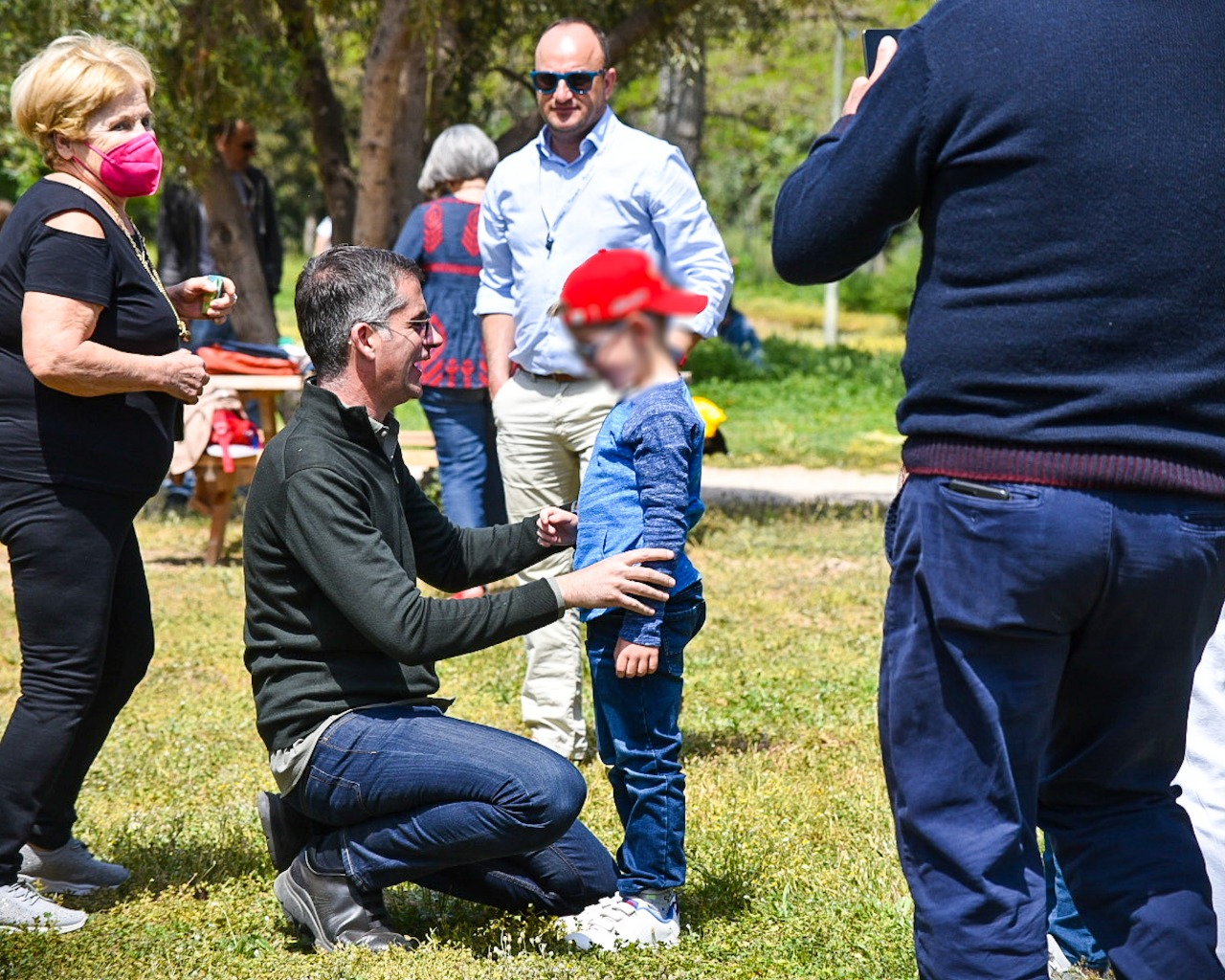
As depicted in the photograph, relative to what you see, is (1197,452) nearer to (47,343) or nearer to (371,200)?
(47,343)

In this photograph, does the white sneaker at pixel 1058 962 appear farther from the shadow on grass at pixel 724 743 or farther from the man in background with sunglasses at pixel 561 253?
the shadow on grass at pixel 724 743

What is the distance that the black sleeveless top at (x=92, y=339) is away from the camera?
3.49m

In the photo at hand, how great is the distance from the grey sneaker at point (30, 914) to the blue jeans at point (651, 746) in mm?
1339

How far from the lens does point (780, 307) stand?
3297cm

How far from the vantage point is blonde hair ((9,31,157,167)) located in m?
3.52

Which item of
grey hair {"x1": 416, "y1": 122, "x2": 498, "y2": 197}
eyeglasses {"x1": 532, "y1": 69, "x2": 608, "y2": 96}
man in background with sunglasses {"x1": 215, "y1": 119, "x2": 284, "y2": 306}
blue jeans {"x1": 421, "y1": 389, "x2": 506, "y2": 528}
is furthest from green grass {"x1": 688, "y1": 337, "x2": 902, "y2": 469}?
eyeglasses {"x1": 532, "y1": 69, "x2": 608, "y2": 96}

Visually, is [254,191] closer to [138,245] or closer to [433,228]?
[433,228]

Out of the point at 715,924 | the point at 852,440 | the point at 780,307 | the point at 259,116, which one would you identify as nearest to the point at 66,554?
the point at 715,924

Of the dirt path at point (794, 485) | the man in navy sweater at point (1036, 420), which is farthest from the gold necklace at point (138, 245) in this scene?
the dirt path at point (794, 485)

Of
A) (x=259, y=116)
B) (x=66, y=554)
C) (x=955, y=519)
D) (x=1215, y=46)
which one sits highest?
(x=259, y=116)

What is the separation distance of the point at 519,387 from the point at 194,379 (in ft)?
3.98

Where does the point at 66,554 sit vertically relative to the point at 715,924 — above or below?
above

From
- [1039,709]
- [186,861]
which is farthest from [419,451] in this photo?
[1039,709]

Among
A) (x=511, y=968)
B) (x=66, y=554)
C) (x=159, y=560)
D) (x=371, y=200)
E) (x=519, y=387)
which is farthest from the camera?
(x=371, y=200)
